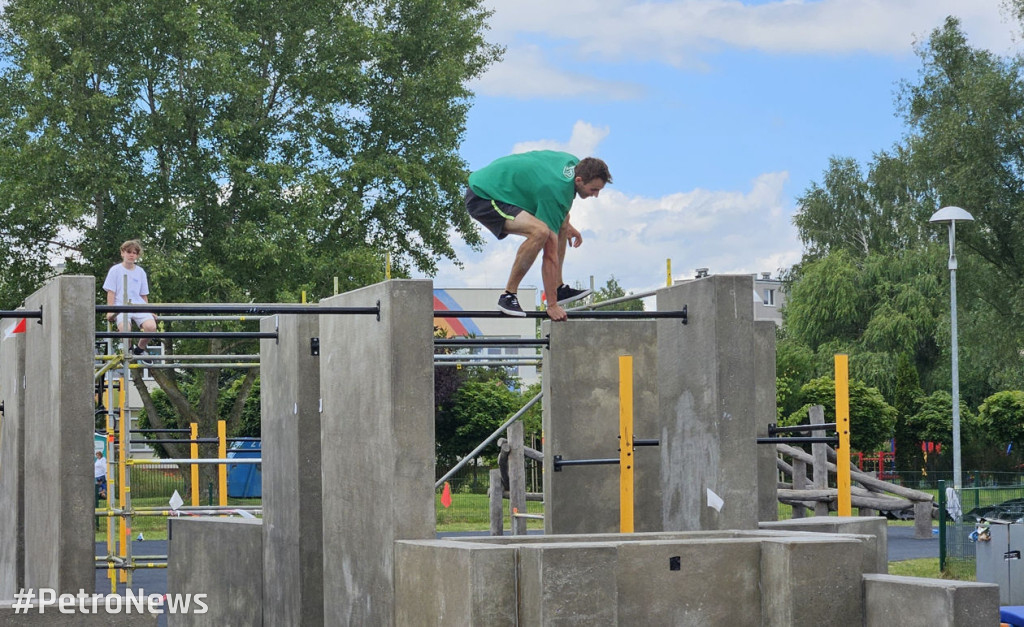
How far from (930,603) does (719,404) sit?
2.39m

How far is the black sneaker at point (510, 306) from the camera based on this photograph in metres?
8.59

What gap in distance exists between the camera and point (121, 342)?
1523 centimetres

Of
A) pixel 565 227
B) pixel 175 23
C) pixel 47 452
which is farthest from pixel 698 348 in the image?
pixel 175 23

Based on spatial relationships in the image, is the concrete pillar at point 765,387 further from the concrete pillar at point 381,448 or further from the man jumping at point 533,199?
the concrete pillar at point 381,448

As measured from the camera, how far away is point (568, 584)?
6469mm

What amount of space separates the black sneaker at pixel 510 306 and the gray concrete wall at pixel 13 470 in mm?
4826

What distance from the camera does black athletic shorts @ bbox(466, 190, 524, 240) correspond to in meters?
8.78

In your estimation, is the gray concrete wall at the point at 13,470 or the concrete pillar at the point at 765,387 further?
the concrete pillar at the point at 765,387

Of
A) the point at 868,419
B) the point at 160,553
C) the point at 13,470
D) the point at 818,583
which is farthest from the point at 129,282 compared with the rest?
the point at 868,419

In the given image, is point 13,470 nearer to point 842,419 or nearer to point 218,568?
point 218,568

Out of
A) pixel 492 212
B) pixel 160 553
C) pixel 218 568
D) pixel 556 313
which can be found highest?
pixel 492 212

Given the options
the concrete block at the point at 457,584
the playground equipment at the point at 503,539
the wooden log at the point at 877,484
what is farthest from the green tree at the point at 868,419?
the concrete block at the point at 457,584

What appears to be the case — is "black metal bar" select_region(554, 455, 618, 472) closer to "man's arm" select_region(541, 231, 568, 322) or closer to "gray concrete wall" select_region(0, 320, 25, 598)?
"man's arm" select_region(541, 231, 568, 322)

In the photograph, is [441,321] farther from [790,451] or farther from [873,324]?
[790,451]
